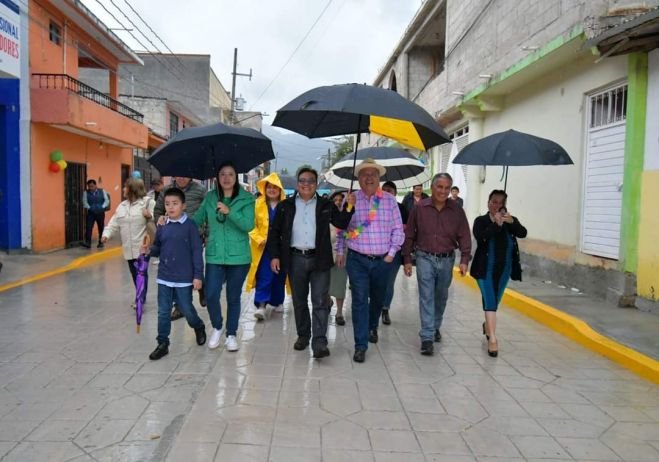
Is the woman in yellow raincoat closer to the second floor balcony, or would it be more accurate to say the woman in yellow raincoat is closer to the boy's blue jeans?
the boy's blue jeans

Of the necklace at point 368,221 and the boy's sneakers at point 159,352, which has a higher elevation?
the necklace at point 368,221

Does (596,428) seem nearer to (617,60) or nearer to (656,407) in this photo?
(656,407)

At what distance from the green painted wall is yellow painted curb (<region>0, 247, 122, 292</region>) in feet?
28.5

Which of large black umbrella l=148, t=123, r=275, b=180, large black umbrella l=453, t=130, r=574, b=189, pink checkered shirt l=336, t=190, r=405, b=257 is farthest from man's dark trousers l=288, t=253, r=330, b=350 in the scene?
large black umbrella l=453, t=130, r=574, b=189

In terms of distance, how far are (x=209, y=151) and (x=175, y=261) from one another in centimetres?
115

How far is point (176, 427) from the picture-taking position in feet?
11.8

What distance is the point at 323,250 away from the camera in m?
4.93

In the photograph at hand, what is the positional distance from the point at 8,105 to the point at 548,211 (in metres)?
10.7

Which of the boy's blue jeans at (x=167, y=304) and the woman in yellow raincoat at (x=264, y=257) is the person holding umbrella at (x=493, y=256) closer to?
the woman in yellow raincoat at (x=264, y=257)

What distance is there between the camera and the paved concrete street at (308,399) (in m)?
3.36

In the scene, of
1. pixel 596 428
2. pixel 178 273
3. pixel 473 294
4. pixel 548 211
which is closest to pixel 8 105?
pixel 178 273

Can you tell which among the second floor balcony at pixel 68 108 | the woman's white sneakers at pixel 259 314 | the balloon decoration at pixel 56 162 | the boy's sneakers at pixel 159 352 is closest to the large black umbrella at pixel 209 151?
the boy's sneakers at pixel 159 352

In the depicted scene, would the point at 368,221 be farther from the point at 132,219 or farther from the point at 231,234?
the point at 132,219

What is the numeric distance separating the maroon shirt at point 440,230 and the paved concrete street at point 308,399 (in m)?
1.04
